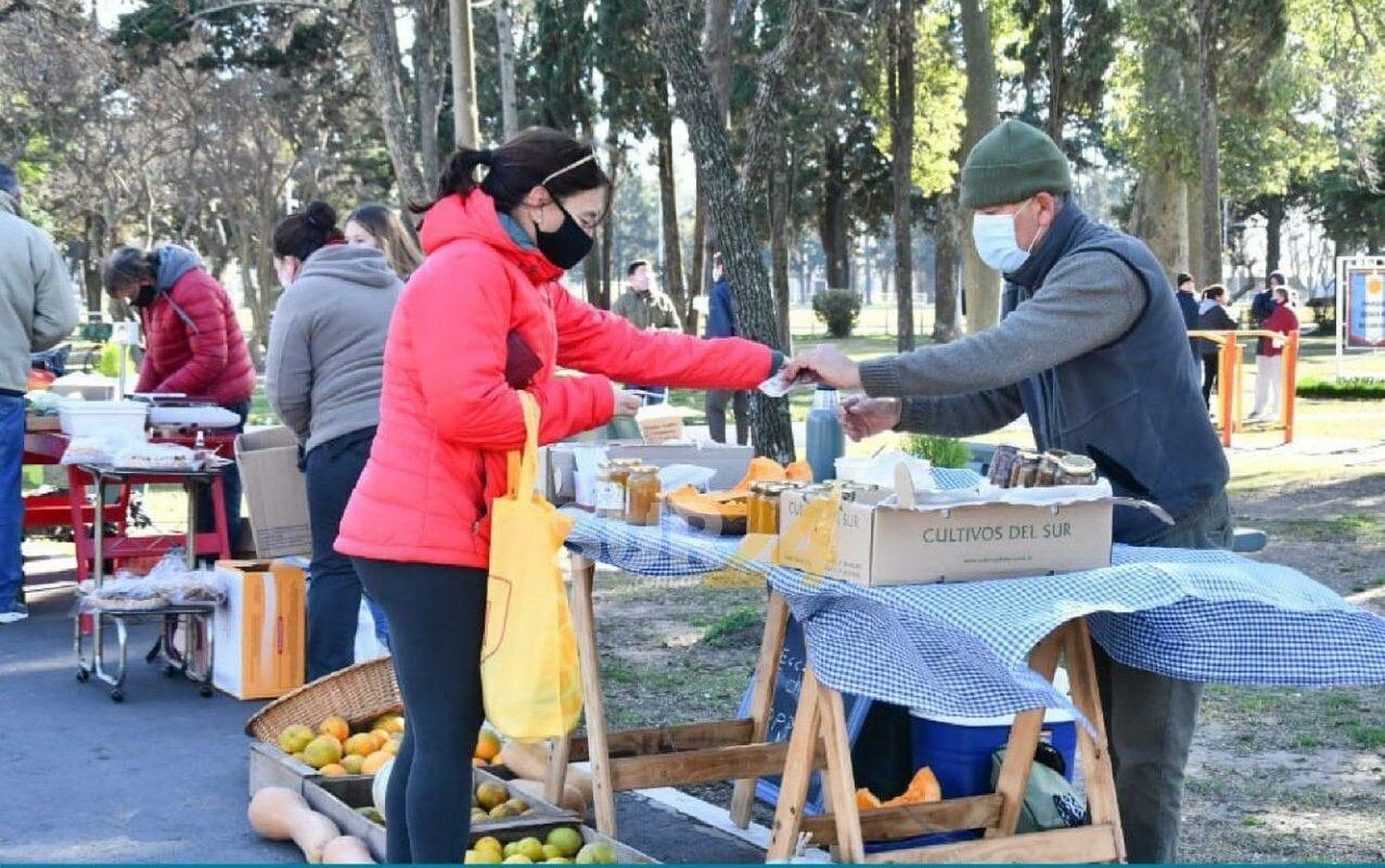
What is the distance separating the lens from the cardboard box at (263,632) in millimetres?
7145

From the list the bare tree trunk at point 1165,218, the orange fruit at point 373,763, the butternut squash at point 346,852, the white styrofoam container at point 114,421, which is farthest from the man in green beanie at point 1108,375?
the bare tree trunk at point 1165,218

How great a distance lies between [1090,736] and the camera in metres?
3.90

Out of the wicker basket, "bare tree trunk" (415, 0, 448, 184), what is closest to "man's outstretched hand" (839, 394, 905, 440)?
the wicker basket

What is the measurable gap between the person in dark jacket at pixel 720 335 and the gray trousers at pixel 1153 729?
34.5ft

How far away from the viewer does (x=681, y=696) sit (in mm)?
7176

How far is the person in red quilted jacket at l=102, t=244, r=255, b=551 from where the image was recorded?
8359mm

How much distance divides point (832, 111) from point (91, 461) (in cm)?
3087

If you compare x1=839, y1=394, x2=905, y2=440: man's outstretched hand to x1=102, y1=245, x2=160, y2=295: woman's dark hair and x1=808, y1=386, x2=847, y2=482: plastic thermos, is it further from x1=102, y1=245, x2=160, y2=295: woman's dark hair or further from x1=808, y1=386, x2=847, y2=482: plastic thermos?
x1=102, y1=245, x2=160, y2=295: woman's dark hair

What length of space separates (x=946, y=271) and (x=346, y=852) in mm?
36933

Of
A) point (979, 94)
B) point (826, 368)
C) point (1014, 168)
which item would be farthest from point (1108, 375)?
→ point (979, 94)

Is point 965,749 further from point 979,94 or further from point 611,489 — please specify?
point 979,94

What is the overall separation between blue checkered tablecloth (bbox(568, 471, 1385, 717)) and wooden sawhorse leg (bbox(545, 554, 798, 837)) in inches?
38.9

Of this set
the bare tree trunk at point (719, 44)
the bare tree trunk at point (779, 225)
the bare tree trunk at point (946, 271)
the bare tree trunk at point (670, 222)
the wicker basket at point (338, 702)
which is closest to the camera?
the wicker basket at point (338, 702)

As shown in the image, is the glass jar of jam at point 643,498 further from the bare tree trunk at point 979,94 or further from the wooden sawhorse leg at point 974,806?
the bare tree trunk at point 979,94
